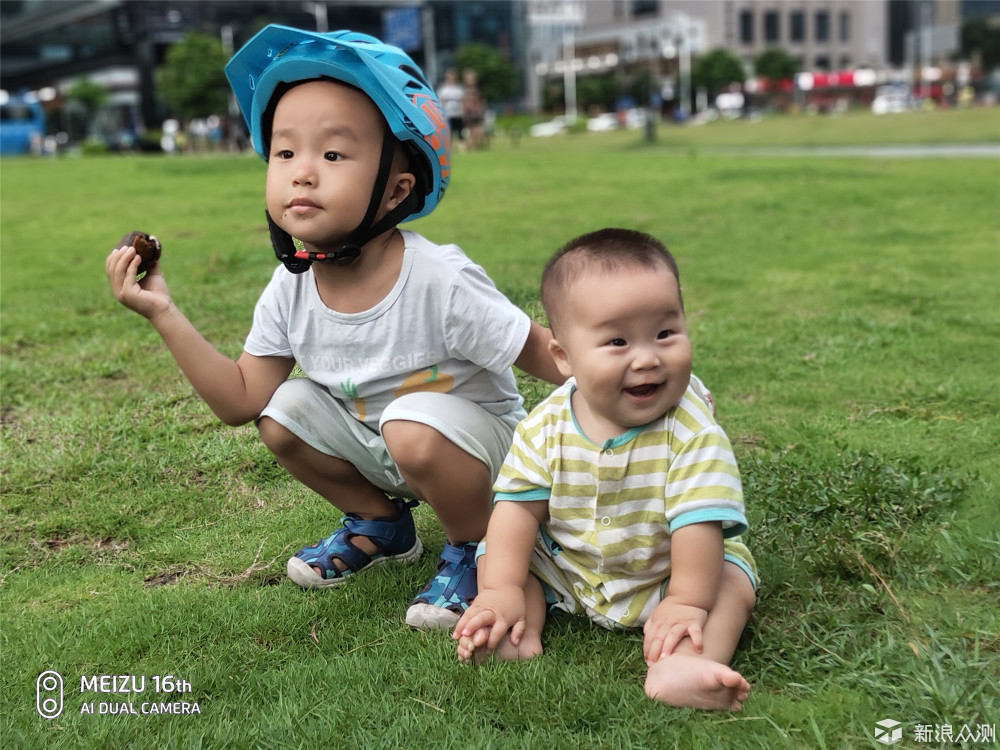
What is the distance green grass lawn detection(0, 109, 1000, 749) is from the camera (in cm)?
197

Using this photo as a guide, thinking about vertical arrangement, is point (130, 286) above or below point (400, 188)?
below

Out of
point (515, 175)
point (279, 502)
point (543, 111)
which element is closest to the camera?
point (279, 502)

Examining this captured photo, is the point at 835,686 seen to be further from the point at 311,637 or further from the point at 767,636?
the point at 311,637

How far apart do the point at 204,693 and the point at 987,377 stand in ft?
10.8

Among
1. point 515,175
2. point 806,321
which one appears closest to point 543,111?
point 515,175

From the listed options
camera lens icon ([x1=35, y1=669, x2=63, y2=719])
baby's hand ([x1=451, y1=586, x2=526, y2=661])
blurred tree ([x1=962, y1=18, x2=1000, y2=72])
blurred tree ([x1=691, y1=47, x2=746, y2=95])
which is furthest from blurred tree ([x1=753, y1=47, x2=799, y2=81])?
camera lens icon ([x1=35, y1=669, x2=63, y2=719])

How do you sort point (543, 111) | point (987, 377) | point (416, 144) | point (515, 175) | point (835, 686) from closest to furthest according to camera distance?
point (835, 686) → point (416, 144) → point (987, 377) → point (515, 175) → point (543, 111)

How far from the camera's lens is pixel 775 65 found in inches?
3428

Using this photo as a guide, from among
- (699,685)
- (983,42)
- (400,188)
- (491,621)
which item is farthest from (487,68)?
(699,685)

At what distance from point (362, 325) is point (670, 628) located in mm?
1001

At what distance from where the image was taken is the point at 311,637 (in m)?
2.34

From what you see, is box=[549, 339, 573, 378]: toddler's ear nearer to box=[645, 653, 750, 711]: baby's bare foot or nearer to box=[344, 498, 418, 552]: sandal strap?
box=[645, 653, 750, 711]: baby's bare foot

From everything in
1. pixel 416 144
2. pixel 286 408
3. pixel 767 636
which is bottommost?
pixel 767 636

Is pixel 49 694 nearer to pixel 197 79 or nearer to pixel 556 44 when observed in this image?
pixel 197 79
